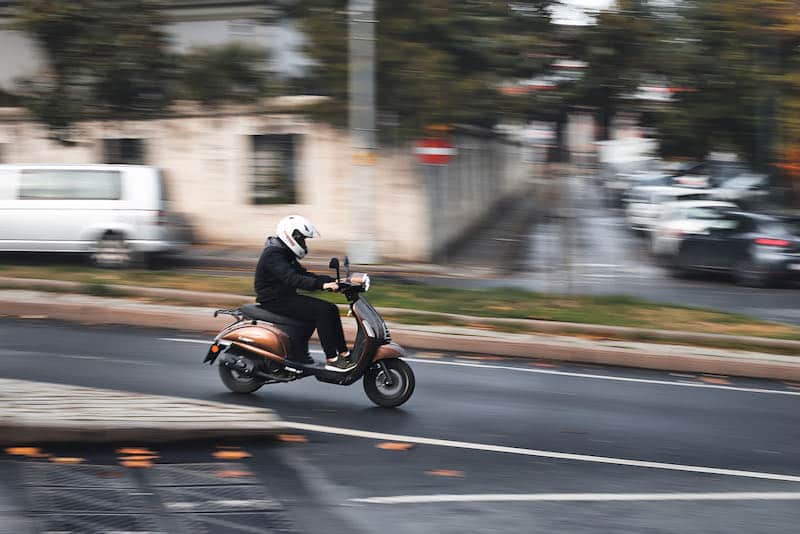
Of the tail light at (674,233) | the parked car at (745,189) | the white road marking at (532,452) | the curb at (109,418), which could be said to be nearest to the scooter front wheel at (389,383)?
the white road marking at (532,452)

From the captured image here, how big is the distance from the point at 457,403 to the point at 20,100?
18215 millimetres

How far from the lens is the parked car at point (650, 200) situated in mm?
29077

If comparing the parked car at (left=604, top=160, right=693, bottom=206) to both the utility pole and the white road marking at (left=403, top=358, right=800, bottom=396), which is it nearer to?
the utility pole

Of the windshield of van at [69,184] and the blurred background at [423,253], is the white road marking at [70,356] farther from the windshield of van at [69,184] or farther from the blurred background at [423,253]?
the windshield of van at [69,184]

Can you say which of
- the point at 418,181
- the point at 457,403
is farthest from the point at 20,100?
the point at 457,403

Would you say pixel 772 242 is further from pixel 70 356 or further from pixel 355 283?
pixel 70 356

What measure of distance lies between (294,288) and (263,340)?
52 centimetres

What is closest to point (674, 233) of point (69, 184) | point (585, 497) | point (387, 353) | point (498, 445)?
point (69, 184)

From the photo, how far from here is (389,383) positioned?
30.8 feet

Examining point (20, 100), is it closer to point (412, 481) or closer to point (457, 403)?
point (457, 403)

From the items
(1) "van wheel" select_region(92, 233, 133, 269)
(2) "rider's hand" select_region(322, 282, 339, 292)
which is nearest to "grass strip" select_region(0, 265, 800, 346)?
(1) "van wheel" select_region(92, 233, 133, 269)

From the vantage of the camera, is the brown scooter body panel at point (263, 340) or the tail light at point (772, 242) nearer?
the brown scooter body panel at point (263, 340)

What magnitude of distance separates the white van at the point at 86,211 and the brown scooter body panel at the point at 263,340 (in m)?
9.85

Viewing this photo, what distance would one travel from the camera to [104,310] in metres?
13.5
